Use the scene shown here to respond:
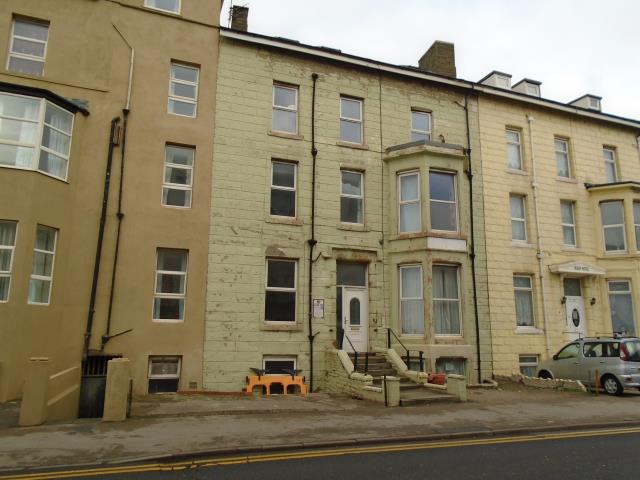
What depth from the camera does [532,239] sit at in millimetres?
19547

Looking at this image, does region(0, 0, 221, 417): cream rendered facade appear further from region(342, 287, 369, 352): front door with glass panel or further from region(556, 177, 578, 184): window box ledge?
region(556, 177, 578, 184): window box ledge

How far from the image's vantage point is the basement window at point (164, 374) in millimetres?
14070

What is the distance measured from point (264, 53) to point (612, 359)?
14.9 meters

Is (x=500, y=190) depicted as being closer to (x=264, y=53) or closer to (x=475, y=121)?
(x=475, y=121)

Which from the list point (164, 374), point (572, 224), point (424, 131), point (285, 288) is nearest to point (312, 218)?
point (285, 288)

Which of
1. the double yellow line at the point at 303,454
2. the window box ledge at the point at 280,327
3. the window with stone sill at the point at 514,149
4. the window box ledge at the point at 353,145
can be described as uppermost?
the window with stone sill at the point at 514,149

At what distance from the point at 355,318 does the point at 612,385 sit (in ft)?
26.4

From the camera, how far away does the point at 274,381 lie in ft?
47.8

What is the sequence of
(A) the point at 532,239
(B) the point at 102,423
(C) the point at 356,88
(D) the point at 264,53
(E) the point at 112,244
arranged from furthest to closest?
(A) the point at 532,239, (C) the point at 356,88, (D) the point at 264,53, (E) the point at 112,244, (B) the point at 102,423

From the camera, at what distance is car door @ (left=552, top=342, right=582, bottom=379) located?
16031mm

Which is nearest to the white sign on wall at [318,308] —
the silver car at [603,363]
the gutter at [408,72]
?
the silver car at [603,363]

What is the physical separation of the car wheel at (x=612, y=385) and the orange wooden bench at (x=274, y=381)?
9194 millimetres

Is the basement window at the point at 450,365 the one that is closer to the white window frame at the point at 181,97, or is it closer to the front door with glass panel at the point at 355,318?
the front door with glass panel at the point at 355,318

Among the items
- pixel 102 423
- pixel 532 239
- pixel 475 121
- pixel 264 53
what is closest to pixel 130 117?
pixel 264 53
